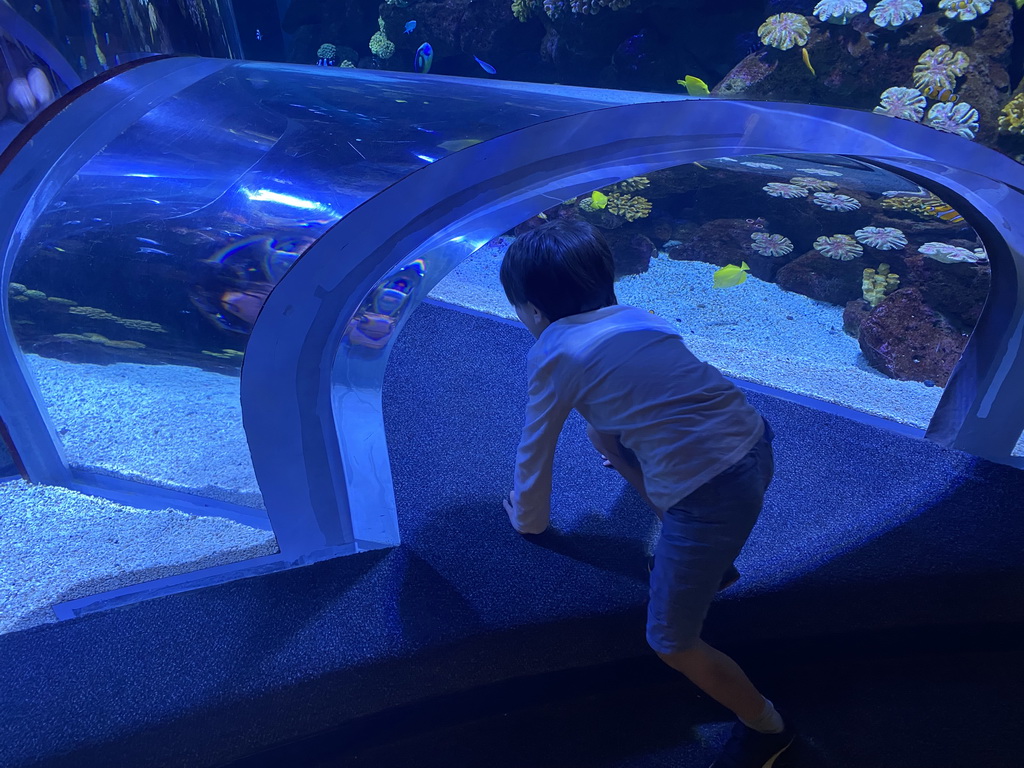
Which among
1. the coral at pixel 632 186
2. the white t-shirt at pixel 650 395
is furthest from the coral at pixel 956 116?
the white t-shirt at pixel 650 395

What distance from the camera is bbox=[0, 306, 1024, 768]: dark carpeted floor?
52.6 inches

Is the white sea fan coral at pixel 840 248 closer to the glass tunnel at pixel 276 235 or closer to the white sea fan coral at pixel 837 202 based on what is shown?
the white sea fan coral at pixel 837 202

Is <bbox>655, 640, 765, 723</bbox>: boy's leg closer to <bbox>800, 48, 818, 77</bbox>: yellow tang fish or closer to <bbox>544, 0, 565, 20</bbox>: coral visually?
<bbox>800, 48, 818, 77</bbox>: yellow tang fish

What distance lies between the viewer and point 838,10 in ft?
19.1

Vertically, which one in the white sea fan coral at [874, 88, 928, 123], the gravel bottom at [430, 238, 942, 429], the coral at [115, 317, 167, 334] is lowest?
the gravel bottom at [430, 238, 942, 429]

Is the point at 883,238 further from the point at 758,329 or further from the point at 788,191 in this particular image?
the point at 758,329

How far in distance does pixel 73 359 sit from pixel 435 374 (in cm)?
145

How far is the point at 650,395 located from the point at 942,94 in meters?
6.58

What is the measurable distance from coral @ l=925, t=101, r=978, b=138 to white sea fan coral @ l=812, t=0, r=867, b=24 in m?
1.26

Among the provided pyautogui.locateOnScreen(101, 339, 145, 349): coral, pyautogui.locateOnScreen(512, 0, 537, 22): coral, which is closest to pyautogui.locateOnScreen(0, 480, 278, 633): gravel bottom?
pyautogui.locateOnScreen(101, 339, 145, 349): coral

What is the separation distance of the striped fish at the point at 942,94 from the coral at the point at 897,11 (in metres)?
0.76

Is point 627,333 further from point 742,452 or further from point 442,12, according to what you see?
point 442,12

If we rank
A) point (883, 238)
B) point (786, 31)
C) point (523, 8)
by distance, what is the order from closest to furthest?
point (883, 238) < point (786, 31) < point (523, 8)

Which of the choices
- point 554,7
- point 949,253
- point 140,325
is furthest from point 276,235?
point 554,7
